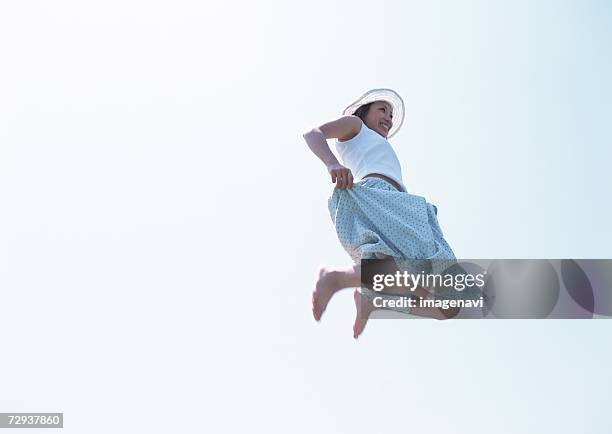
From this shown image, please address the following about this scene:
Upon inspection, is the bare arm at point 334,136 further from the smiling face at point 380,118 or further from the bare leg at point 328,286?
the bare leg at point 328,286

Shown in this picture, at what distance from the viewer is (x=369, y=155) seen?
17.5ft

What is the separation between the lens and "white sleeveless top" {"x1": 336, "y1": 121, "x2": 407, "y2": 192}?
5262 mm

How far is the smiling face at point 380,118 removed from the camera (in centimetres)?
566

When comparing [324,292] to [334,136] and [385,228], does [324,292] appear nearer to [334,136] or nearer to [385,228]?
[385,228]

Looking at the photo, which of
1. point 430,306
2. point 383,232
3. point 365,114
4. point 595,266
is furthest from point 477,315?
point 365,114

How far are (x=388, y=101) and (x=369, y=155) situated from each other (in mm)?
557

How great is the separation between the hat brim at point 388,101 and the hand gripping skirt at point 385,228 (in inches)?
34.5

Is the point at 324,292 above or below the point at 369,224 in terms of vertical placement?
below

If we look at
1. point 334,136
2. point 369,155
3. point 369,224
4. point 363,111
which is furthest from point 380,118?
point 369,224

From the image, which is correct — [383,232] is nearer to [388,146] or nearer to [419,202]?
[419,202]

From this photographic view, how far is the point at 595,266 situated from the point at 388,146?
148cm

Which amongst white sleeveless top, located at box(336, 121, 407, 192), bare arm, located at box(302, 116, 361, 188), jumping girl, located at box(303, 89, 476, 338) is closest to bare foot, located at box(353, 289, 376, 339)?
jumping girl, located at box(303, 89, 476, 338)

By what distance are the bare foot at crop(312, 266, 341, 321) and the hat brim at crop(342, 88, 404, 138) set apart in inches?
50.7

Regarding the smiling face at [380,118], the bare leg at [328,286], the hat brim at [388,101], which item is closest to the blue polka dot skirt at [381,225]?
the bare leg at [328,286]
